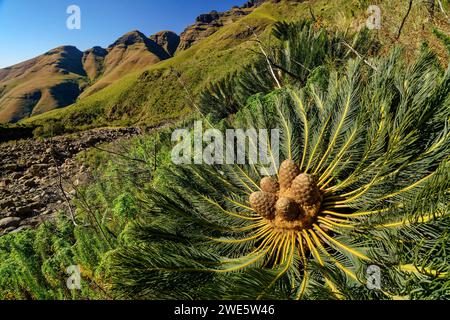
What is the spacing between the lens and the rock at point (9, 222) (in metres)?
7.97

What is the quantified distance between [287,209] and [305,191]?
21 cm

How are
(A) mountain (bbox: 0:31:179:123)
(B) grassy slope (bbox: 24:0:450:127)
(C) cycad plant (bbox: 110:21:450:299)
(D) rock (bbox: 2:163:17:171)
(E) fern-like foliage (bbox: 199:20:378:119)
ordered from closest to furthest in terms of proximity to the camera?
(C) cycad plant (bbox: 110:21:450:299), (B) grassy slope (bbox: 24:0:450:127), (E) fern-like foliage (bbox: 199:20:378:119), (D) rock (bbox: 2:163:17:171), (A) mountain (bbox: 0:31:179:123)

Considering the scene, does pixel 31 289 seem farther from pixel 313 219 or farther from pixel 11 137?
pixel 11 137

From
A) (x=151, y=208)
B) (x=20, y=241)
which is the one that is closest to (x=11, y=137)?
(x=20, y=241)

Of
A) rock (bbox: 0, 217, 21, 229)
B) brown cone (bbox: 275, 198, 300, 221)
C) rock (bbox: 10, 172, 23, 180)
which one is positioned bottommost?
rock (bbox: 0, 217, 21, 229)

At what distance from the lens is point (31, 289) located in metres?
3.70

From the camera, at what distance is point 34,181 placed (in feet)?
38.6

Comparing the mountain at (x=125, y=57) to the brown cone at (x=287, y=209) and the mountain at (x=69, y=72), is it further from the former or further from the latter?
the brown cone at (x=287, y=209)

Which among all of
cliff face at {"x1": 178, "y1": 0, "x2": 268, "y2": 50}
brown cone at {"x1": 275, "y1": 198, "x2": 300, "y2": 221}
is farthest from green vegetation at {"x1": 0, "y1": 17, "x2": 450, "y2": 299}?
cliff face at {"x1": 178, "y1": 0, "x2": 268, "y2": 50}

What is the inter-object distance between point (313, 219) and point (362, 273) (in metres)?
0.63

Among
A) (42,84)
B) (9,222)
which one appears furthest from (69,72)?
(9,222)

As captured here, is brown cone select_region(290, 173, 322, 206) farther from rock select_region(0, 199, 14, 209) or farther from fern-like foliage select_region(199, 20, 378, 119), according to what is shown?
rock select_region(0, 199, 14, 209)

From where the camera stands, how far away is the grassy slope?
156 inches

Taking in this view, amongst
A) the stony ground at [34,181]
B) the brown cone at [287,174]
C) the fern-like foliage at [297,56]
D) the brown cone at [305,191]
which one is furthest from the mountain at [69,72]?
the brown cone at [305,191]
